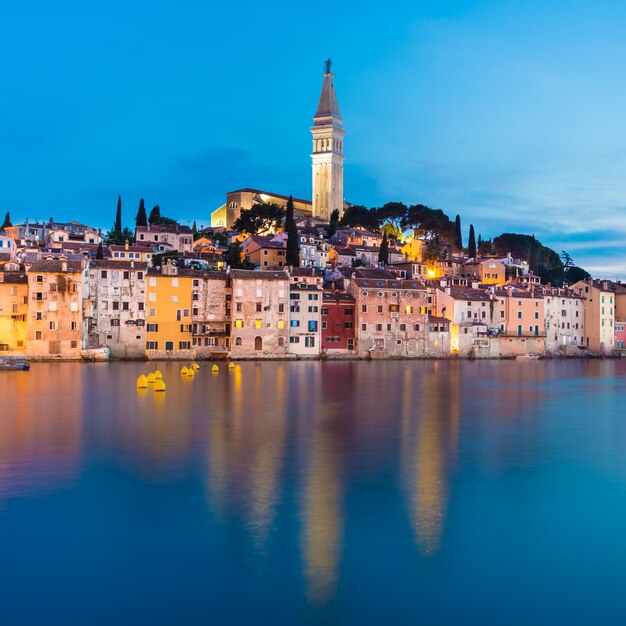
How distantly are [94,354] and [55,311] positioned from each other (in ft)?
13.1

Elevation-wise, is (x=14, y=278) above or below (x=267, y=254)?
below

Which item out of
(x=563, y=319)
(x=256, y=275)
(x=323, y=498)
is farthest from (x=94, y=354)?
(x=563, y=319)

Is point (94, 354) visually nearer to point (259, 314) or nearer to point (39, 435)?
point (259, 314)

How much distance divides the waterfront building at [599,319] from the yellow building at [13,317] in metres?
53.6

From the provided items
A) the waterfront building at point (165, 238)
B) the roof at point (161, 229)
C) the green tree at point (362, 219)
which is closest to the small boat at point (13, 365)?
the waterfront building at point (165, 238)

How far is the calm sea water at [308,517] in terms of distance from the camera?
8.23m

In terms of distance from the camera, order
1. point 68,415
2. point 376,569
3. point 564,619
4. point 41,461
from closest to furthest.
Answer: point 564,619 → point 376,569 → point 41,461 → point 68,415

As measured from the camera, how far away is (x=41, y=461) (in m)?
16.0

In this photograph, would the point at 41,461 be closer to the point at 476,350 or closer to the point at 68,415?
the point at 68,415

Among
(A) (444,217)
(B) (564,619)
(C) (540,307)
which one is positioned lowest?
(B) (564,619)

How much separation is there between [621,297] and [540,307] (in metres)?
14.3

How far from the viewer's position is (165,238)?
248ft

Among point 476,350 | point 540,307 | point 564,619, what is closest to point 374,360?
point 476,350

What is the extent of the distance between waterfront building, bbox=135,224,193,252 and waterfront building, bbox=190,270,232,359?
19.7 m
